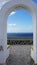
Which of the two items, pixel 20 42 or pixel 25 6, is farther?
pixel 20 42

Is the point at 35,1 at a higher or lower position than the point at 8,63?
higher

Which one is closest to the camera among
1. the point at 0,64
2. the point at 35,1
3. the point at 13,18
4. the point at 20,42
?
the point at 0,64

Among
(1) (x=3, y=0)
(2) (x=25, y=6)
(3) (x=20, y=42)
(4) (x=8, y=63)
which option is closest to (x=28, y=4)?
(2) (x=25, y=6)

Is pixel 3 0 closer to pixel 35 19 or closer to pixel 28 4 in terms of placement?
pixel 28 4

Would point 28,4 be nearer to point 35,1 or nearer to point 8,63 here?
point 35,1

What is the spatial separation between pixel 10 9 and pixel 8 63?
3.49 meters

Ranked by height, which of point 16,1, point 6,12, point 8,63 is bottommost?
point 8,63

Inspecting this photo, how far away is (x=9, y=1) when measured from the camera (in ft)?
30.3

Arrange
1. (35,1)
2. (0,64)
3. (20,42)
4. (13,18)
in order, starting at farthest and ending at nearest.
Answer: (13,18)
(20,42)
(35,1)
(0,64)

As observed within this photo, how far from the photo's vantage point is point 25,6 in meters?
9.39

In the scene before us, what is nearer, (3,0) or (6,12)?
(6,12)

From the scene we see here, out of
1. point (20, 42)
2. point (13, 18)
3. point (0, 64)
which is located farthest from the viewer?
point (13, 18)

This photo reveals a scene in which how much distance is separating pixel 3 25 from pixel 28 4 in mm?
2047

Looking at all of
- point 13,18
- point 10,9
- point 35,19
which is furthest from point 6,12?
point 13,18
